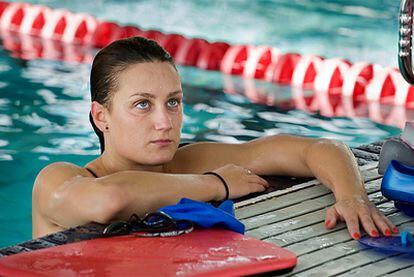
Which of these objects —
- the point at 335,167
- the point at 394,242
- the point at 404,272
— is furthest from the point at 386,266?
the point at 335,167

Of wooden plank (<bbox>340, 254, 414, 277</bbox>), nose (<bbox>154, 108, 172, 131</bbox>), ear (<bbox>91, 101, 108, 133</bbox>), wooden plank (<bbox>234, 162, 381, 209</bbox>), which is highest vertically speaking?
nose (<bbox>154, 108, 172, 131</bbox>)

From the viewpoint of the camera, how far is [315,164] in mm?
2773

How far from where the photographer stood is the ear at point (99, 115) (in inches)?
105

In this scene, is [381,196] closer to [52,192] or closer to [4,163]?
[52,192]

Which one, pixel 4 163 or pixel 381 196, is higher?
pixel 381 196

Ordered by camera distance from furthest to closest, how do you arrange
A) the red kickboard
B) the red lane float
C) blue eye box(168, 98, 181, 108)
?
1. the red lane float
2. blue eye box(168, 98, 181, 108)
3. the red kickboard

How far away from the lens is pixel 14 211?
4633mm

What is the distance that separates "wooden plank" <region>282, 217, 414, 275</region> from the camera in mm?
2127

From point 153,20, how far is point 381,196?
6452mm

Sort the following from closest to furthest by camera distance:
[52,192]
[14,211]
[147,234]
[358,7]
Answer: [147,234] → [52,192] → [14,211] → [358,7]

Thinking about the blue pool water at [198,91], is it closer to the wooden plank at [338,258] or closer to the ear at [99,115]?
the ear at [99,115]

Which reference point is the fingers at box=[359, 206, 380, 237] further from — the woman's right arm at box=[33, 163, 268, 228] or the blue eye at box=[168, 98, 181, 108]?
the blue eye at box=[168, 98, 181, 108]

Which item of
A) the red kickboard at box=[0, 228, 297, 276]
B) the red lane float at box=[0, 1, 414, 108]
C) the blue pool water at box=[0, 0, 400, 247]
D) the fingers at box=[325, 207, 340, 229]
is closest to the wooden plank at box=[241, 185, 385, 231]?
the fingers at box=[325, 207, 340, 229]

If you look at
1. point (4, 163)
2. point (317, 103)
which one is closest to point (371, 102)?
point (317, 103)
